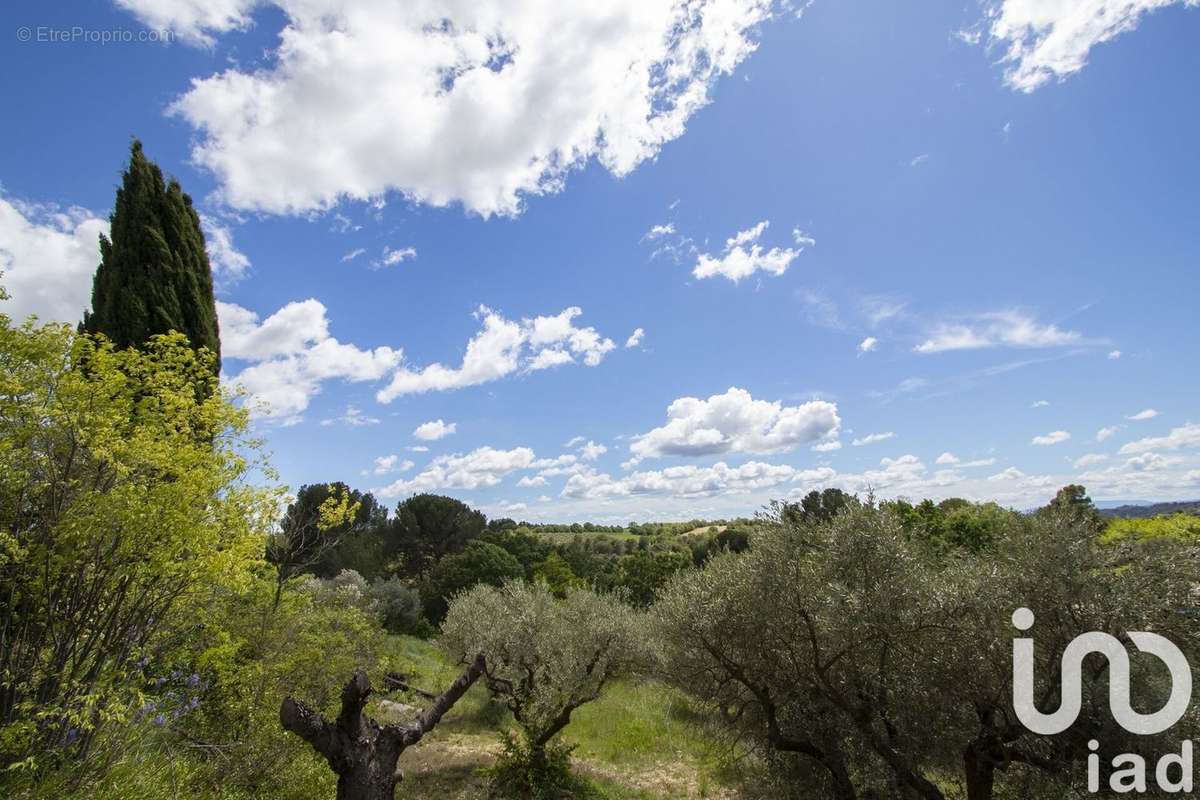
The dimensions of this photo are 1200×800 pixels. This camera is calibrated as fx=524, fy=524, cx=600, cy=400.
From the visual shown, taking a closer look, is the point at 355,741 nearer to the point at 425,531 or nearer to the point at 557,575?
the point at 557,575

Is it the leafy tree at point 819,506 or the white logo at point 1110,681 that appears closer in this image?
the white logo at point 1110,681

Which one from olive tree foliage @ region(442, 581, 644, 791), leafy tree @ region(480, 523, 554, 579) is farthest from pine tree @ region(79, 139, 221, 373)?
leafy tree @ region(480, 523, 554, 579)

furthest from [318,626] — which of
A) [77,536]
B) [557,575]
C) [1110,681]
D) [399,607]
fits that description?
[557,575]

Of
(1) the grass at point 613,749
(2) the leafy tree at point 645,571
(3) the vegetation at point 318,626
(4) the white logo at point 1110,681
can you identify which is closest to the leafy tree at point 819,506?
(3) the vegetation at point 318,626

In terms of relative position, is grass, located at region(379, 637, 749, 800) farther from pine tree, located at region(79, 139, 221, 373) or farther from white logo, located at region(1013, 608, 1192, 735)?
pine tree, located at region(79, 139, 221, 373)

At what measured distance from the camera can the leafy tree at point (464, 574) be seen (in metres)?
42.0

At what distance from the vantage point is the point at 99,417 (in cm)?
580

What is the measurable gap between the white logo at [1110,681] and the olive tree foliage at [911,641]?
0.15 metres

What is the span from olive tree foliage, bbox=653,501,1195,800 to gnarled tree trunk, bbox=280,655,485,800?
5.63 metres

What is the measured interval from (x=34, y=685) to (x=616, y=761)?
17.0 metres

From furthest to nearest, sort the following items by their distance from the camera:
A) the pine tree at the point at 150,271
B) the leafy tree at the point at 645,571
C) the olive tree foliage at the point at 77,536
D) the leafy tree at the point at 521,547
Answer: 1. the leafy tree at the point at 521,547
2. the leafy tree at the point at 645,571
3. the pine tree at the point at 150,271
4. the olive tree foliage at the point at 77,536

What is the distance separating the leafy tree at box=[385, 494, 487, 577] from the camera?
53062 mm

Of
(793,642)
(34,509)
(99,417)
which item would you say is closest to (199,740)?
(34,509)

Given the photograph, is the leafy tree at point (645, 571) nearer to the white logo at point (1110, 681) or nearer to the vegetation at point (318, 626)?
the vegetation at point (318, 626)
